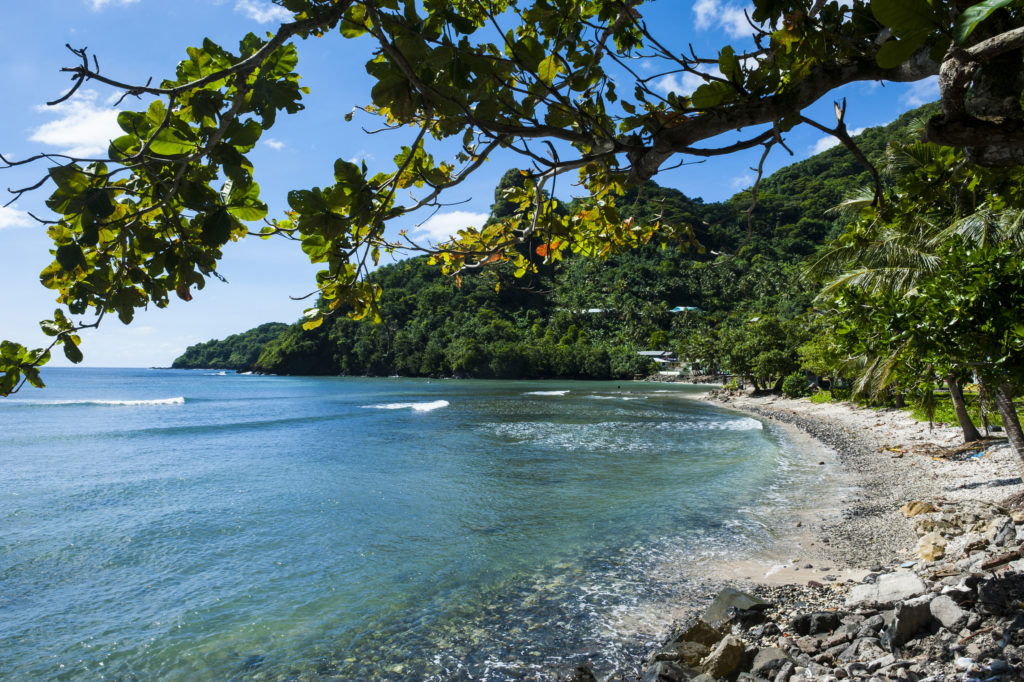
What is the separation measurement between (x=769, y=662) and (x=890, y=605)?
1.54 m

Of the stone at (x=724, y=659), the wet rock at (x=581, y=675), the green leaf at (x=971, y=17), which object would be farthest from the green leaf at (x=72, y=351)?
the stone at (x=724, y=659)

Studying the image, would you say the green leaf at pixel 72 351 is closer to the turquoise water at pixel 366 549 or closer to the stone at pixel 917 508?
the turquoise water at pixel 366 549

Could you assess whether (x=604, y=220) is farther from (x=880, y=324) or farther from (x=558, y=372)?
(x=558, y=372)

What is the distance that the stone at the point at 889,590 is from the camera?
512 centimetres

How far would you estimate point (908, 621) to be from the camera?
14.4 feet

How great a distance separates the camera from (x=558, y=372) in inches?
3477

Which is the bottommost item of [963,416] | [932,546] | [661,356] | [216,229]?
[932,546]

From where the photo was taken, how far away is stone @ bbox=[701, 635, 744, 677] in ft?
15.4

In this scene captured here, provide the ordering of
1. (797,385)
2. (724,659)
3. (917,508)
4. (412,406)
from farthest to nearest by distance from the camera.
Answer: (412,406)
(797,385)
(917,508)
(724,659)

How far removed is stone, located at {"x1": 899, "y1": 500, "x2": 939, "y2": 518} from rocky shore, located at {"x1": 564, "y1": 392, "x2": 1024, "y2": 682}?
28 mm

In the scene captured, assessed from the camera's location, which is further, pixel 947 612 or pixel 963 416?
pixel 963 416

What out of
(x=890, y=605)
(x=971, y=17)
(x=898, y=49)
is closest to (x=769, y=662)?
(x=890, y=605)

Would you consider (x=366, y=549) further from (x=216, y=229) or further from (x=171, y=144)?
(x=171, y=144)

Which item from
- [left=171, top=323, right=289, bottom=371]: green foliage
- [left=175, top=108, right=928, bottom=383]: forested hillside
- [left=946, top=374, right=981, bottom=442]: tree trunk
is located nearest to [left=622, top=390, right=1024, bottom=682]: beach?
[left=946, top=374, right=981, bottom=442]: tree trunk
